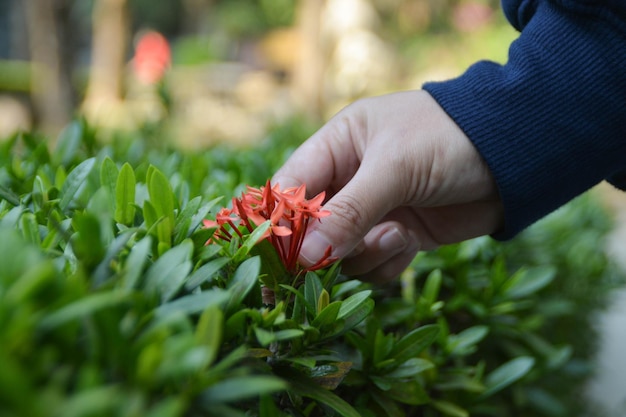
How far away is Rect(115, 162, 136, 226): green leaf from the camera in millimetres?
1130

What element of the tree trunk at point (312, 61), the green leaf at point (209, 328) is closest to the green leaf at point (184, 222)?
the green leaf at point (209, 328)

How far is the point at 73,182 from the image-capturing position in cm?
121

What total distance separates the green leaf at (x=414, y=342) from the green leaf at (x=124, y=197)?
547mm

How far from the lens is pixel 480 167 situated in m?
1.47

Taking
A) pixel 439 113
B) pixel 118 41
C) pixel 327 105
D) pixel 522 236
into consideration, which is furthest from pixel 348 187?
pixel 327 105

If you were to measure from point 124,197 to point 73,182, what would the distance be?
0.14 metres

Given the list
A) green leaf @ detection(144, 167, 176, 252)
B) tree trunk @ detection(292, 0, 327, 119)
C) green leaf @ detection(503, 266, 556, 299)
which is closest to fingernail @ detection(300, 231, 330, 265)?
green leaf @ detection(144, 167, 176, 252)

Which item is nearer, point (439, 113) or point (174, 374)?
point (174, 374)

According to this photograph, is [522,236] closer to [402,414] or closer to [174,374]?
[402,414]

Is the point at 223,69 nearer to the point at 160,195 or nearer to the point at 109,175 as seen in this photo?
the point at 109,175

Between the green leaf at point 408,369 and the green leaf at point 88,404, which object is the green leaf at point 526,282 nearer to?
the green leaf at point 408,369

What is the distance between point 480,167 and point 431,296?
13.2 inches

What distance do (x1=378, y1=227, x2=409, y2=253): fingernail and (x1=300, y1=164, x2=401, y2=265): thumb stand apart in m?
0.12

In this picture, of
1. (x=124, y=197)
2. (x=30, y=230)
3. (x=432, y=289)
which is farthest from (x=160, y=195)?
(x=432, y=289)
